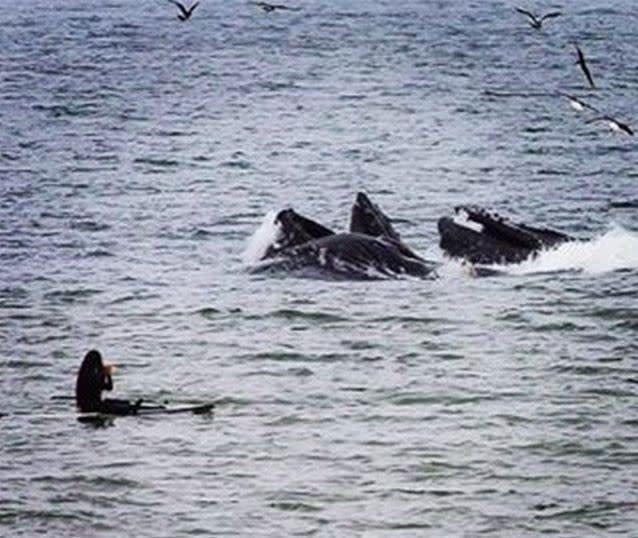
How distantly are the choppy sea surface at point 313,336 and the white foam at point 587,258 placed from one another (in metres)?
0.09

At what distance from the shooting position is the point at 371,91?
322 ft

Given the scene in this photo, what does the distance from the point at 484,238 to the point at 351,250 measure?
9.39 ft

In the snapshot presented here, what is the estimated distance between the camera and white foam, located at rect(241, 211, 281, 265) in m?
44.4

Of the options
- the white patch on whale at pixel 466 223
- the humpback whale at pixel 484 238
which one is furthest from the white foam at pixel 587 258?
the white patch on whale at pixel 466 223

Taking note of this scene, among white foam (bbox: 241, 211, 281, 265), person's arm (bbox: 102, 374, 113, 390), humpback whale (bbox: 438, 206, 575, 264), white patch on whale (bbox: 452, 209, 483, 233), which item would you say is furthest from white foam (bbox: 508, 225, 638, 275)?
person's arm (bbox: 102, 374, 113, 390)

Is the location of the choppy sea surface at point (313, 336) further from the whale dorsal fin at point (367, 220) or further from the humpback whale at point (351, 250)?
the whale dorsal fin at point (367, 220)

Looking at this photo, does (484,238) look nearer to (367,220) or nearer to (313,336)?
(367,220)

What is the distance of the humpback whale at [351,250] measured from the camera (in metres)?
42.0

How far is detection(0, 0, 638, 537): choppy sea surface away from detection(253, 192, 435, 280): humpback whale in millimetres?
591

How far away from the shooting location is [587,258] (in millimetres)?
45156

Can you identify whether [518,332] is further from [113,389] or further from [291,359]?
[113,389]

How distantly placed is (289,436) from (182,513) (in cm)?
397

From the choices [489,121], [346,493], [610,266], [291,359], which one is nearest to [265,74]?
[489,121]

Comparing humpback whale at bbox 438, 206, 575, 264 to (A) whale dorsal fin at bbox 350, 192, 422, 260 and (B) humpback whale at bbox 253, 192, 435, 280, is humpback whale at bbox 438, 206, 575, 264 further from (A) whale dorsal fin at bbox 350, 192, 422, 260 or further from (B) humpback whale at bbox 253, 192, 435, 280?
(A) whale dorsal fin at bbox 350, 192, 422, 260
